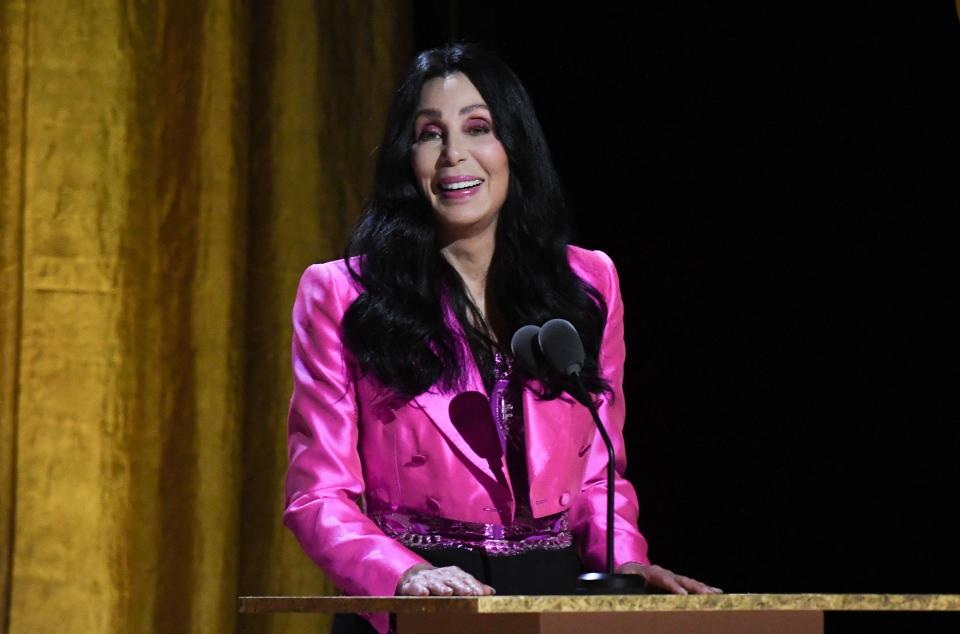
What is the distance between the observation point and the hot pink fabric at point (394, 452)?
6.21ft

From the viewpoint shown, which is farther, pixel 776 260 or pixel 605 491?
pixel 776 260

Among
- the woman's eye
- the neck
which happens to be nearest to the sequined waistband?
the neck

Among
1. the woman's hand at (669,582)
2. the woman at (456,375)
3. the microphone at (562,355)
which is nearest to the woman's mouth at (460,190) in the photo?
the woman at (456,375)

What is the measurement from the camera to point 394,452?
1935 millimetres

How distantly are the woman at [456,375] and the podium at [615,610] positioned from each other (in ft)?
0.93

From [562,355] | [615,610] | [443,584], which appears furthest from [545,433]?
[615,610]

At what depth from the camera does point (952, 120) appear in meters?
2.75

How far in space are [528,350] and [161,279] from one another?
1.60 metres

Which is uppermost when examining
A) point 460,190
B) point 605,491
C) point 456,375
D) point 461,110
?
point 461,110

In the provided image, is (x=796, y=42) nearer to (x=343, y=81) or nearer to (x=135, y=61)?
(x=343, y=81)

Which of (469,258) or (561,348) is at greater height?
(469,258)

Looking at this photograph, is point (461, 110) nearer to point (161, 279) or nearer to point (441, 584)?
point (441, 584)

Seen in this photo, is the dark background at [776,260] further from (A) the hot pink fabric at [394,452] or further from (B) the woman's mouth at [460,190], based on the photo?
(B) the woman's mouth at [460,190]

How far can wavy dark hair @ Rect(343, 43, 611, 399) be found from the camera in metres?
2.02
